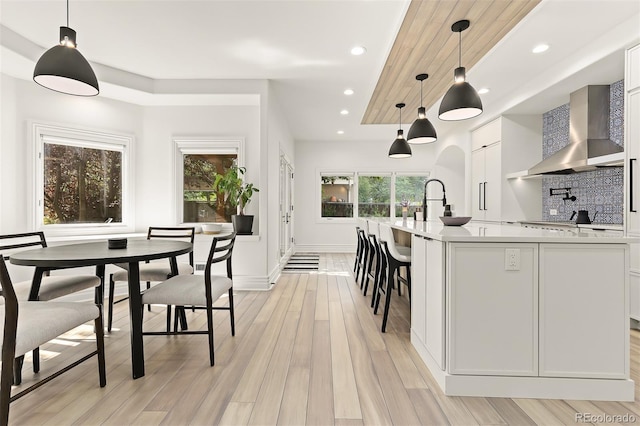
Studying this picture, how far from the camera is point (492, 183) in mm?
5320

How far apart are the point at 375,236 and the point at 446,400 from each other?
72.9 inches

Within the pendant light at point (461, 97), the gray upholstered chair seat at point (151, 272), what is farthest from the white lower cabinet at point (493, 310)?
the gray upholstered chair seat at point (151, 272)

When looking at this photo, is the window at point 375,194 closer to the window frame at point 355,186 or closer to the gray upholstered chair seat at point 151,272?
the window frame at point 355,186

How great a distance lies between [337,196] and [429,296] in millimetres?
5972

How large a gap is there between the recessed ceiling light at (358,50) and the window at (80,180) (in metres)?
3.36

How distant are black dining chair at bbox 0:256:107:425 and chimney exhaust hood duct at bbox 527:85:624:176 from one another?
480 centimetres

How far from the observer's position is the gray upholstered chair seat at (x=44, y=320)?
1477mm

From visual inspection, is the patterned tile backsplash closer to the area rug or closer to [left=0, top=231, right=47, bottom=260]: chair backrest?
the area rug

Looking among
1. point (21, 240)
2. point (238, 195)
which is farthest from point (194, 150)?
point (21, 240)

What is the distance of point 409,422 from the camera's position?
1.57 m

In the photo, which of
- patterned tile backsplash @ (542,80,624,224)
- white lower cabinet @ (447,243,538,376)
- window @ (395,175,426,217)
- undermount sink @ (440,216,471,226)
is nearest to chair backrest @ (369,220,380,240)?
undermount sink @ (440,216,471,226)

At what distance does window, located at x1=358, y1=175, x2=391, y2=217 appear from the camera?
7.99 meters

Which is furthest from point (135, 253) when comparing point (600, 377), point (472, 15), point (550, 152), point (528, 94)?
point (550, 152)

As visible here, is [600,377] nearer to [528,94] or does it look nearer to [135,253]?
[135,253]
